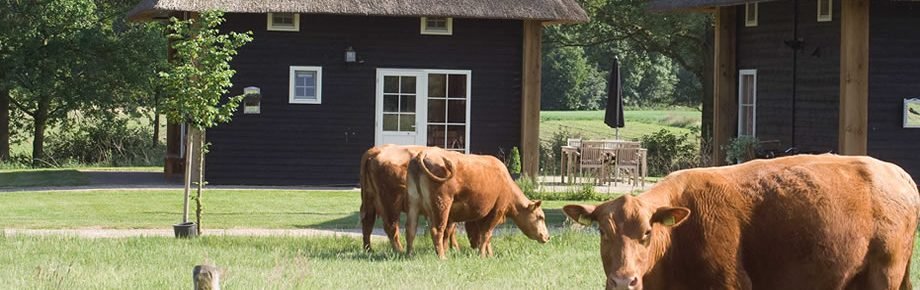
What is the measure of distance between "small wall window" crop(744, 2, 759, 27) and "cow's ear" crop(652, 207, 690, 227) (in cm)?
1853

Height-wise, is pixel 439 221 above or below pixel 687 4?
below

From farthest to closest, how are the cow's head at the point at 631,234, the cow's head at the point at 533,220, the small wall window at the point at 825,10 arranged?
the small wall window at the point at 825,10 < the cow's head at the point at 533,220 < the cow's head at the point at 631,234

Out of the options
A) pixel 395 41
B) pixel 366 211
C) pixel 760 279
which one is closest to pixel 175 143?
pixel 395 41

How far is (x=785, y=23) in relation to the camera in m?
25.6

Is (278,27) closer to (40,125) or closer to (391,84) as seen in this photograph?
(391,84)

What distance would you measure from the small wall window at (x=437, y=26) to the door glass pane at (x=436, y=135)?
167cm

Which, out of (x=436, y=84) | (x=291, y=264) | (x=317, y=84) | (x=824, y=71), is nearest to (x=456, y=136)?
(x=436, y=84)

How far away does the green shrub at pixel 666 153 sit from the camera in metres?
36.7

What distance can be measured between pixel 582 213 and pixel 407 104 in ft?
65.5

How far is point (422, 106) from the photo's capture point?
28.4 metres

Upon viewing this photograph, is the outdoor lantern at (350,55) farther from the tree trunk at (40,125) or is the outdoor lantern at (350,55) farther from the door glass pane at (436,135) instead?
the tree trunk at (40,125)

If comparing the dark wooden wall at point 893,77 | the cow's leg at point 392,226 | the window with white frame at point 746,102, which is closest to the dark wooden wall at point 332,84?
the window with white frame at point 746,102

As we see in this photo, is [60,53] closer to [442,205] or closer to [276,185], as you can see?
[276,185]

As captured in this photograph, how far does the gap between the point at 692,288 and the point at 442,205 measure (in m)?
7.05
